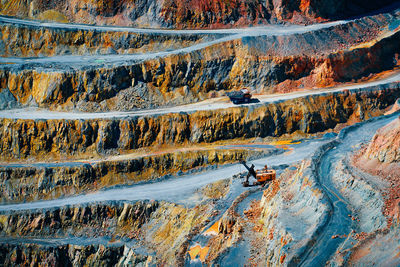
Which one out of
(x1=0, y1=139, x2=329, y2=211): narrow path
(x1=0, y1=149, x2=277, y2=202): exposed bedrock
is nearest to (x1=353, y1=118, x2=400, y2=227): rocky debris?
(x1=0, y1=139, x2=329, y2=211): narrow path

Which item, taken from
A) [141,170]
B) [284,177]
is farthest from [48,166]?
[284,177]

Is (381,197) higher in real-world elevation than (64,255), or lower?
higher

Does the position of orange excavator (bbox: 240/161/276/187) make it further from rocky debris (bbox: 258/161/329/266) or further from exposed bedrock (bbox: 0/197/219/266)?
exposed bedrock (bbox: 0/197/219/266)

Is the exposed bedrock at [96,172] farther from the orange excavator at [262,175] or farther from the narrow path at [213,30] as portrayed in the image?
the narrow path at [213,30]

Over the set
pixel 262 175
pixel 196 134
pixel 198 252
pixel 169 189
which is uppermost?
pixel 262 175

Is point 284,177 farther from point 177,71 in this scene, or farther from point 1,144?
point 1,144

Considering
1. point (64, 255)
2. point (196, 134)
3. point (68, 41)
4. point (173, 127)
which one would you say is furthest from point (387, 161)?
point (68, 41)

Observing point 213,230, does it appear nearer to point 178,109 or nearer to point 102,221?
point 102,221
